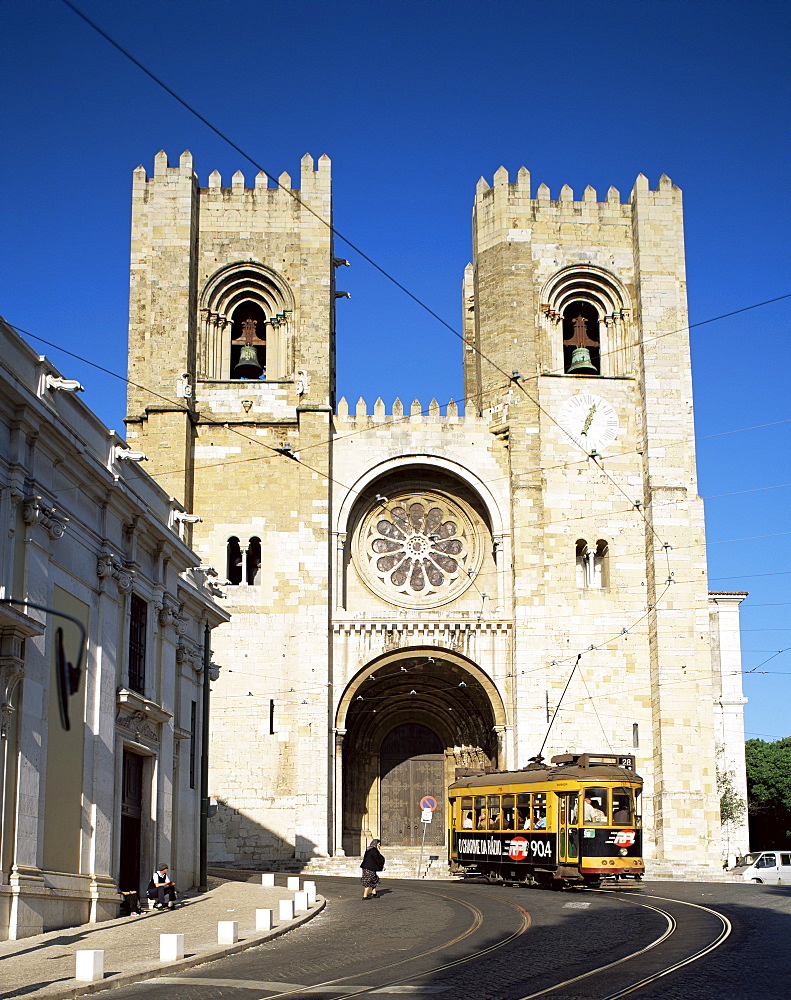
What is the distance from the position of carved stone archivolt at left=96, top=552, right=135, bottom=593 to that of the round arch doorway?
21.9 metres

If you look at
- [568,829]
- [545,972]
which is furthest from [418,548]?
[545,972]

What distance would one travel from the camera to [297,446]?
130 feet

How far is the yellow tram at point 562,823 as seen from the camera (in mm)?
25438

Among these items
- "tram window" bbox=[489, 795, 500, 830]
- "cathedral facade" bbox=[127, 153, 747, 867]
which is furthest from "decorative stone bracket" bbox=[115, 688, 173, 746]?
"cathedral facade" bbox=[127, 153, 747, 867]

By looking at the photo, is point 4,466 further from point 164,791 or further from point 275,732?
point 275,732

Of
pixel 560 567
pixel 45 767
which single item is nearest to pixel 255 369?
pixel 560 567

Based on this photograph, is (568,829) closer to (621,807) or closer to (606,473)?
(621,807)

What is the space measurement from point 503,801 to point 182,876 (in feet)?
25.0

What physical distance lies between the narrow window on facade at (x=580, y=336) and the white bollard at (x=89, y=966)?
30132 millimetres

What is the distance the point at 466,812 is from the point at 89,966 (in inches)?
760

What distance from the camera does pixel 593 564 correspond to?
3962 centimetres

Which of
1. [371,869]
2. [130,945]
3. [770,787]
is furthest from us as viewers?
[770,787]

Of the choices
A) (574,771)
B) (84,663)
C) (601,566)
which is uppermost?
(601,566)

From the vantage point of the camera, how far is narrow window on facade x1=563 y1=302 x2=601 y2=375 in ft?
134
